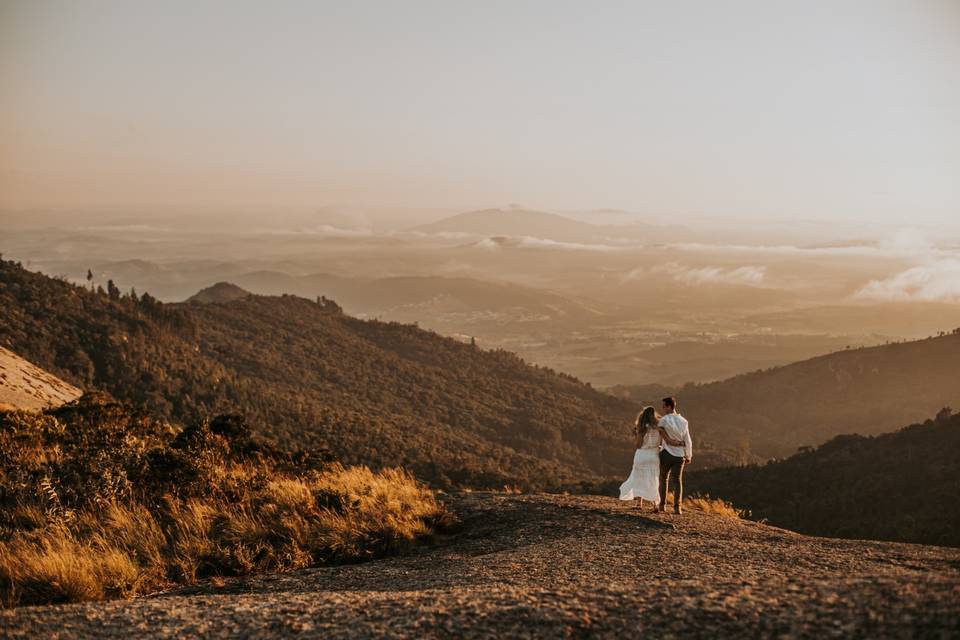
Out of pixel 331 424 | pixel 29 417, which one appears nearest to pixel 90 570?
pixel 29 417

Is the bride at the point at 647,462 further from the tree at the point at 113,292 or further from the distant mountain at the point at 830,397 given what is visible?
the tree at the point at 113,292

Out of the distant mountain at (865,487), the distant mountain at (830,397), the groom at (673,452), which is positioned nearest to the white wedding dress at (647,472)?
the groom at (673,452)

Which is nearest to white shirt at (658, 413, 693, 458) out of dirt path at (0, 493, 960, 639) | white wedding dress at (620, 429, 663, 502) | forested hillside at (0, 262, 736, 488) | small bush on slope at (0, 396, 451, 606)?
white wedding dress at (620, 429, 663, 502)

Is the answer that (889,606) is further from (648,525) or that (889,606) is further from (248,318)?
(248,318)

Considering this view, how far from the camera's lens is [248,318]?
12456 cm

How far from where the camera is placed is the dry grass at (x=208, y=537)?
716 cm

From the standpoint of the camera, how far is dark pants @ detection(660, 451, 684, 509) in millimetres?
12383

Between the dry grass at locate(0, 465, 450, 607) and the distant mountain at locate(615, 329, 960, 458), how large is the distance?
98709 mm

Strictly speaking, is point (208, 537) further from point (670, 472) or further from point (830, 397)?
point (830, 397)

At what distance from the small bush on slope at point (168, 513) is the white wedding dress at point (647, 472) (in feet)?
Answer: 12.3

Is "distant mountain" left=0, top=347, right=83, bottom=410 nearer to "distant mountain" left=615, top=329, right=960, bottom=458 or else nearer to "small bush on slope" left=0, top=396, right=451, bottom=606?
"small bush on slope" left=0, top=396, right=451, bottom=606

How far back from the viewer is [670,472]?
12797 millimetres

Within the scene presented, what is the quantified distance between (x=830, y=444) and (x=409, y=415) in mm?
61322

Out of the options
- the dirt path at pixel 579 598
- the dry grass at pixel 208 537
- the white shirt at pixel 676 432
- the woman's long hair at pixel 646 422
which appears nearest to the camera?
the dirt path at pixel 579 598
